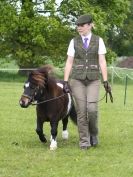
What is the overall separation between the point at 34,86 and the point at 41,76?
21 centimetres

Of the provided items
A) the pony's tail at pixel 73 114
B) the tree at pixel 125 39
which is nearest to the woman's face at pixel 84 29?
the pony's tail at pixel 73 114

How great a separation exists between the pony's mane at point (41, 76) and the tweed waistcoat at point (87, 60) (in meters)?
0.44

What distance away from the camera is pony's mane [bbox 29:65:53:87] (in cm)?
838

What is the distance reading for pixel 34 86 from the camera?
841 cm

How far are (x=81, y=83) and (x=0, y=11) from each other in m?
26.6

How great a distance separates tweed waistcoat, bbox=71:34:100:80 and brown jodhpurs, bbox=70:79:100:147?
0.37 feet

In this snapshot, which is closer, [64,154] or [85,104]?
[64,154]

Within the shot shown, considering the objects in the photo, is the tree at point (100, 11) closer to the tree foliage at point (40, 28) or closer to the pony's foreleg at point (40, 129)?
the tree foliage at point (40, 28)

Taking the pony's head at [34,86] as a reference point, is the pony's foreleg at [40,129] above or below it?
below

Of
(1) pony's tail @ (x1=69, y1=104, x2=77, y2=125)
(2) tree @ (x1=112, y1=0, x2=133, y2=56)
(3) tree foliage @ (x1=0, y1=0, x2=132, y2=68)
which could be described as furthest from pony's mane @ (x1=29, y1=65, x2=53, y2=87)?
(2) tree @ (x1=112, y1=0, x2=133, y2=56)

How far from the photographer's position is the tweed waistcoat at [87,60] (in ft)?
27.9

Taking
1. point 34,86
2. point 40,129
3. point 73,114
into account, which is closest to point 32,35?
point 73,114

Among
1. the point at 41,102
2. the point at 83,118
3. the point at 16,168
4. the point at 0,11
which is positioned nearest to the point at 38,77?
A: the point at 41,102

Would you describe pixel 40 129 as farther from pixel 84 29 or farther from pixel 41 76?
pixel 84 29
